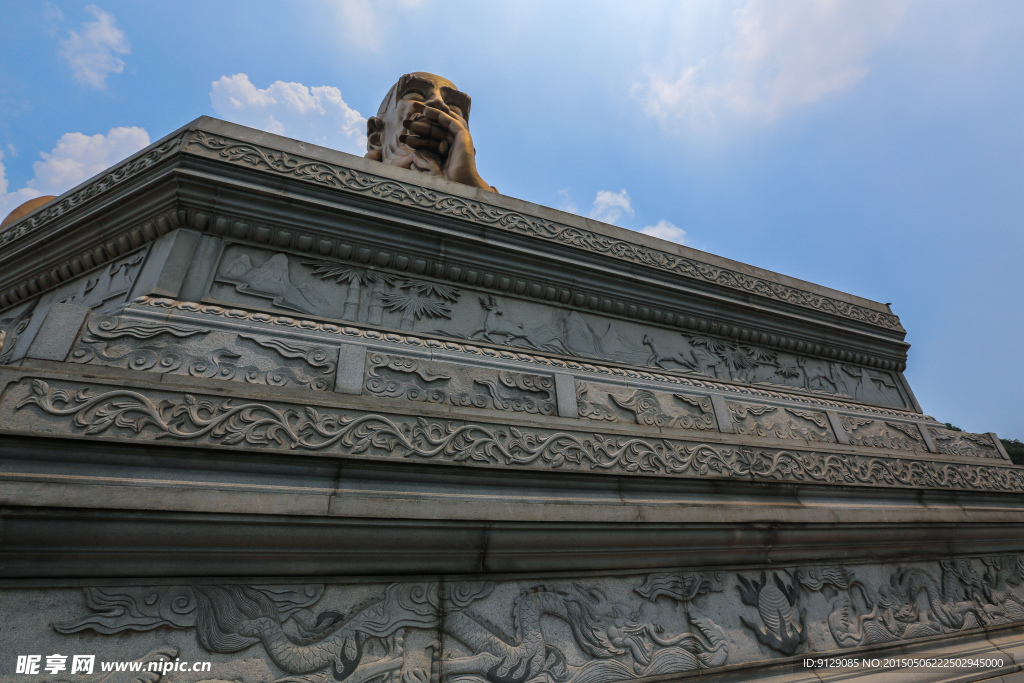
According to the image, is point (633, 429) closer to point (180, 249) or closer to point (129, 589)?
point (129, 589)

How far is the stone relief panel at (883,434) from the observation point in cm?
558

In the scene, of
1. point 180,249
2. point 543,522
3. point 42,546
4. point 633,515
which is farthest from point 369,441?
point 180,249

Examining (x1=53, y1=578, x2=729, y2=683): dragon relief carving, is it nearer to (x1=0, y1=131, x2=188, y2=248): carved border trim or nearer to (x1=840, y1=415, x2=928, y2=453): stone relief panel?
(x1=840, y1=415, x2=928, y2=453): stone relief panel

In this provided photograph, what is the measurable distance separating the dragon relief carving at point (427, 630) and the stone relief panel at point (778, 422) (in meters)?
2.10

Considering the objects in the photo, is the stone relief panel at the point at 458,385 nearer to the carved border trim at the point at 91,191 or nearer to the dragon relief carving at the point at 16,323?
the carved border trim at the point at 91,191

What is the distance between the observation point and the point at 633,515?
334cm

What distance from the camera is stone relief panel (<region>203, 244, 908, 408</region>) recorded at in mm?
4219

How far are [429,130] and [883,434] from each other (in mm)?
7006

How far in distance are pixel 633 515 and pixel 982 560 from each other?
415 centimetres

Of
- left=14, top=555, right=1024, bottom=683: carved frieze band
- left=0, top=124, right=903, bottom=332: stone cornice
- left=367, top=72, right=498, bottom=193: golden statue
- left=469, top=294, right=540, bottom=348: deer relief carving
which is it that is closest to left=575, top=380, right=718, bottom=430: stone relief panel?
left=469, top=294, right=540, bottom=348: deer relief carving

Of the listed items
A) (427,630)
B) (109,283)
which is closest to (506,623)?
(427,630)

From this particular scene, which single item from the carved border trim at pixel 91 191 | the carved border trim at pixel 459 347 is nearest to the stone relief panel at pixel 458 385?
the carved border trim at pixel 459 347

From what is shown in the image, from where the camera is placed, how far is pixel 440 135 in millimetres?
7453

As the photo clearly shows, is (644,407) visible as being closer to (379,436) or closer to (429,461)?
(429,461)
